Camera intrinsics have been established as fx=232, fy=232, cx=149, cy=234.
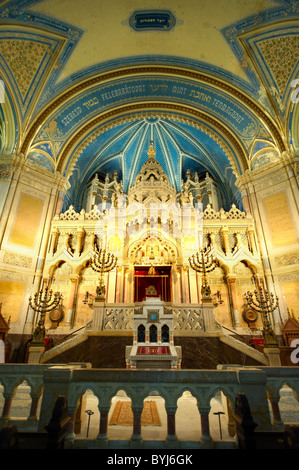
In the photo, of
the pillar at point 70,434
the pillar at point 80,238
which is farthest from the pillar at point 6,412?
the pillar at point 80,238

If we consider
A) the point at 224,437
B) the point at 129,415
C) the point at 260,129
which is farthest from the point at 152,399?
the point at 260,129

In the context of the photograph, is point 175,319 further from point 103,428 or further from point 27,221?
point 27,221

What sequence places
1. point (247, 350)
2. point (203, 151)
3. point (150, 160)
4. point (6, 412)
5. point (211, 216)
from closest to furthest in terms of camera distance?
1. point (6, 412)
2. point (247, 350)
3. point (211, 216)
4. point (150, 160)
5. point (203, 151)

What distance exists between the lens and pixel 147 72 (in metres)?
14.3

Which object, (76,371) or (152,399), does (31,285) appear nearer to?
(152,399)

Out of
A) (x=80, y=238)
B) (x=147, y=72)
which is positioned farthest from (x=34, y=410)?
(x=147, y=72)

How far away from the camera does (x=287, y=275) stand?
1072 cm

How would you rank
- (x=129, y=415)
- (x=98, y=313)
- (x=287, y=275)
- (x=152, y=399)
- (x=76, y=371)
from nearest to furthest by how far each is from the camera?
(x=76, y=371), (x=129, y=415), (x=152, y=399), (x=98, y=313), (x=287, y=275)

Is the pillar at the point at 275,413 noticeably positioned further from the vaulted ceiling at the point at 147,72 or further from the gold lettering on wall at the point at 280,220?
the vaulted ceiling at the point at 147,72

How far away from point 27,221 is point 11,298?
12.8ft

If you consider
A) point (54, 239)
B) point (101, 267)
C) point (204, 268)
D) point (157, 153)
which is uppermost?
point (157, 153)

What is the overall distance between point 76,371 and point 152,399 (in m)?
3.14

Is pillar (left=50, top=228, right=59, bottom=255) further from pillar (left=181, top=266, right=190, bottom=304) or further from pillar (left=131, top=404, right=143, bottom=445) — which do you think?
pillar (left=131, top=404, right=143, bottom=445)

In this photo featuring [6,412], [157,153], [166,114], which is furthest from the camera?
[157,153]
